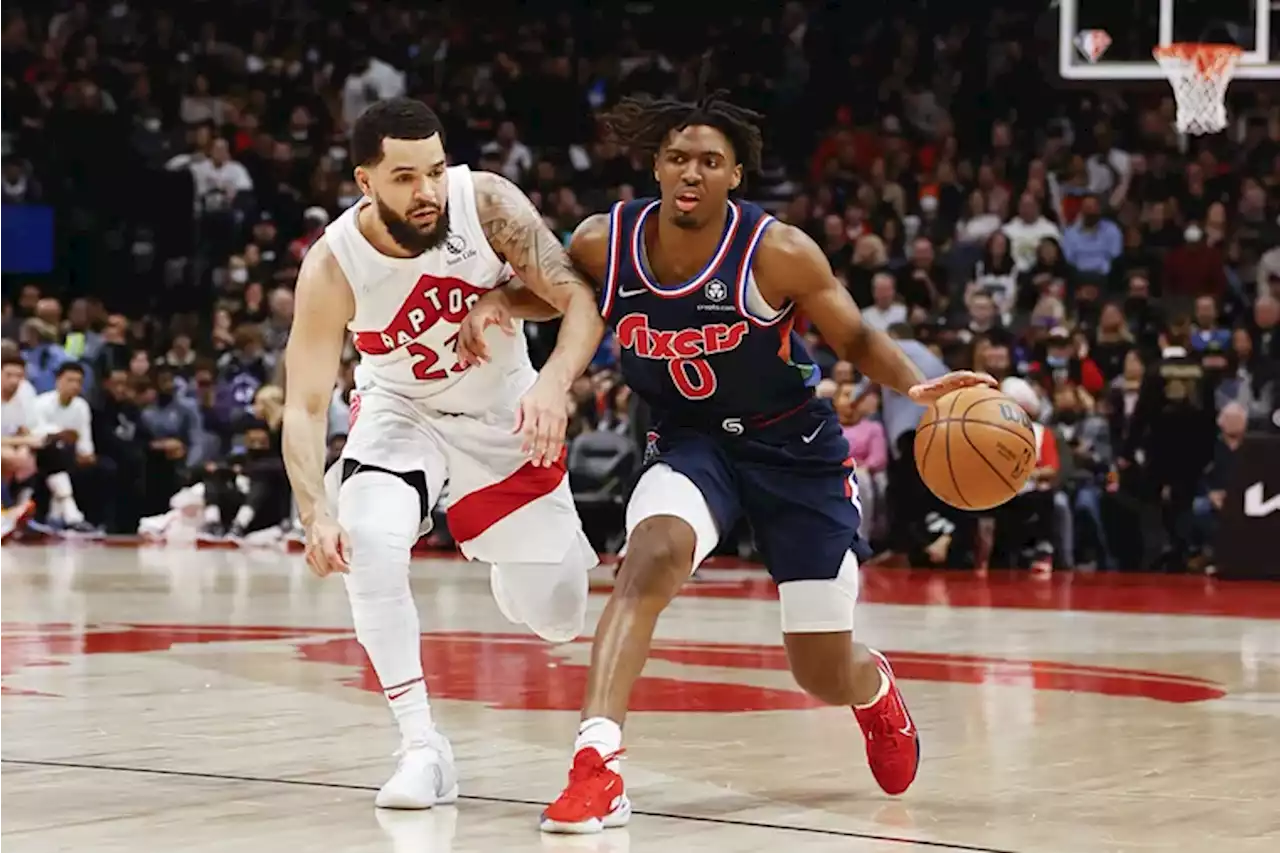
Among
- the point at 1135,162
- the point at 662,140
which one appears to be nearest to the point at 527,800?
the point at 662,140

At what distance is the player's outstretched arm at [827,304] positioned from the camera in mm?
5285

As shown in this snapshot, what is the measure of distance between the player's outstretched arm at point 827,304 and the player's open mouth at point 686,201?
0.21 meters

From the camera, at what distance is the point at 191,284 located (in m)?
20.2

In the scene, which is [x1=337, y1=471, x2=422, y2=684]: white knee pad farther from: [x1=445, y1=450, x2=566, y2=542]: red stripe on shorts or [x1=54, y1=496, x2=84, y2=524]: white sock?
[x1=54, y1=496, x2=84, y2=524]: white sock

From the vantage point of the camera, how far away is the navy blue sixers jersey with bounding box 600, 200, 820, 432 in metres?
5.30

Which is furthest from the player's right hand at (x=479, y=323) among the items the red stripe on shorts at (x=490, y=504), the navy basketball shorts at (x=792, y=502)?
the navy basketball shorts at (x=792, y=502)

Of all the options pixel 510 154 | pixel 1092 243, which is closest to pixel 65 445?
pixel 510 154

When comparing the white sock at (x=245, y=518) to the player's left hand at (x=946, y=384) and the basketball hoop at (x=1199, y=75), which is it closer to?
the basketball hoop at (x=1199, y=75)

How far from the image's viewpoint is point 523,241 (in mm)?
5578

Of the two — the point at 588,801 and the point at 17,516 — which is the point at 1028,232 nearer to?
the point at 17,516

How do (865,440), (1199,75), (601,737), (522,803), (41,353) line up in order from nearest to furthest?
(601,737) → (522,803) → (1199,75) → (865,440) → (41,353)

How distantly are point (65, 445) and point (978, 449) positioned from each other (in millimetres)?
12841

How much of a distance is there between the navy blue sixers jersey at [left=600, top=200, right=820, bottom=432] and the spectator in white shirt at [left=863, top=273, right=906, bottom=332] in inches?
421

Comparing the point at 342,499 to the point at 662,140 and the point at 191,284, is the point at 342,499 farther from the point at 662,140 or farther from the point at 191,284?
the point at 191,284
